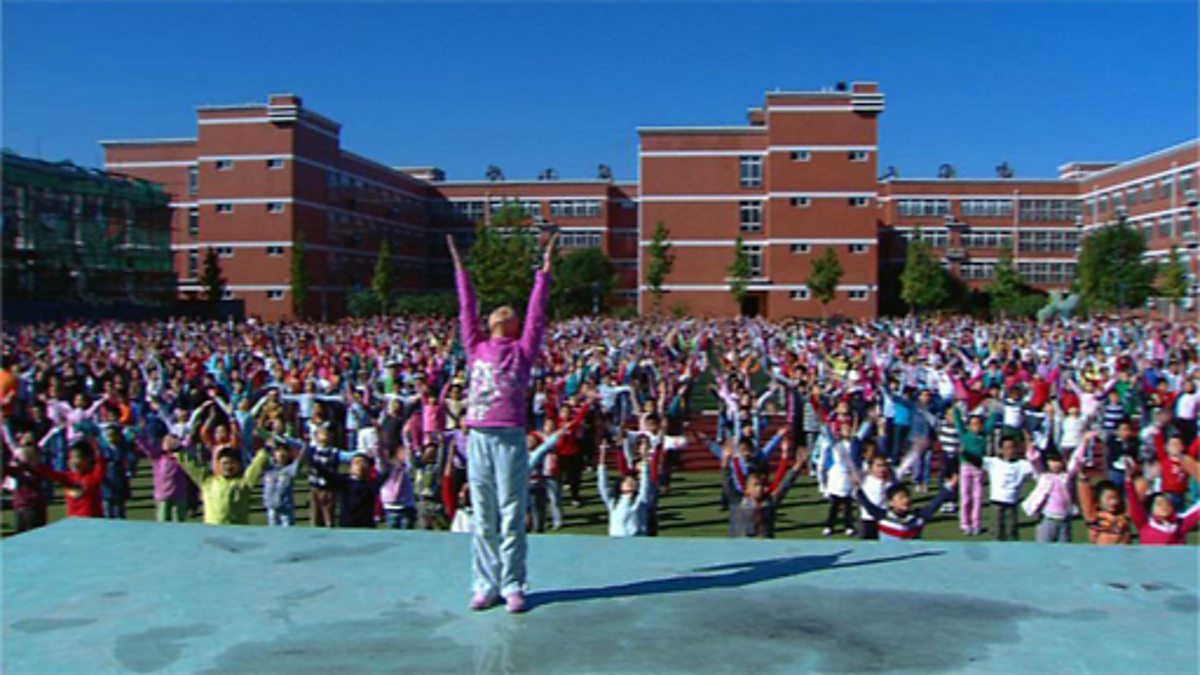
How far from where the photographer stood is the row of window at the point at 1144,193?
204 feet

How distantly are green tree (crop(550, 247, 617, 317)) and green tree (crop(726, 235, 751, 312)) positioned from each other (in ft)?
32.6

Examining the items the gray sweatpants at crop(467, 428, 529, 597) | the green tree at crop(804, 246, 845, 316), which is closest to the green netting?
the green tree at crop(804, 246, 845, 316)

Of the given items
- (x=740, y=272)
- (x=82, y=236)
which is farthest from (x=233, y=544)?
(x=740, y=272)

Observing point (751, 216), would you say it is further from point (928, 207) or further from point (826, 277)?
point (928, 207)

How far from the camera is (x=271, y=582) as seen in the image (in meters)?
5.18

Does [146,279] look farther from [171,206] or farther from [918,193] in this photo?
[918,193]

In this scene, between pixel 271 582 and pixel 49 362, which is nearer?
pixel 271 582

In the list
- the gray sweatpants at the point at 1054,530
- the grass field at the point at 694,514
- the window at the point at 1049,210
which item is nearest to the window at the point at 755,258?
the window at the point at 1049,210

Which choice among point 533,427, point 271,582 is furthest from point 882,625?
point 533,427

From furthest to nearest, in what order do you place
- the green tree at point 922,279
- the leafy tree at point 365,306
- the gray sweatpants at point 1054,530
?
the green tree at point 922,279, the leafy tree at point 365,306, the gray sweatpants at point 1054,530

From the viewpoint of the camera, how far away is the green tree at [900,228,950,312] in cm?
6606

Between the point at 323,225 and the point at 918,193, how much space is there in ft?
151

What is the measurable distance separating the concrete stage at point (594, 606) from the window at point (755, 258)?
198 ft

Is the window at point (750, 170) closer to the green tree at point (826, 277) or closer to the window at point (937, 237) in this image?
the green tree at point (826, 277)
